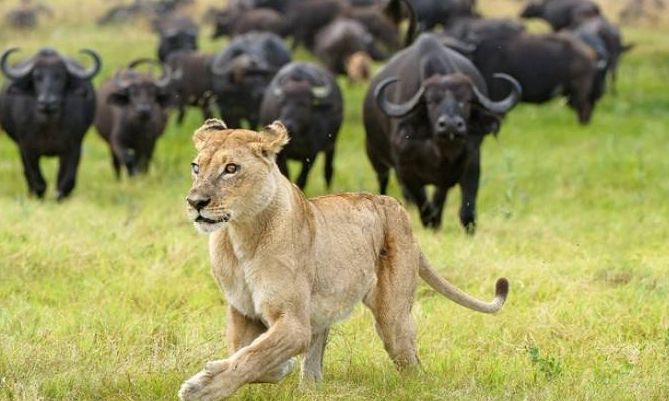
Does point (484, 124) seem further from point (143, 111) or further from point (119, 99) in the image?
point (119, 99)

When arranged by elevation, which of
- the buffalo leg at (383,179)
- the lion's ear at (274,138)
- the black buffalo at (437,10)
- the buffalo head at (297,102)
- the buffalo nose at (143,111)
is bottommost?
the black buffalo at (437,10)

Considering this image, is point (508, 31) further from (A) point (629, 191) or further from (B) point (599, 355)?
(B) point (599, 355)

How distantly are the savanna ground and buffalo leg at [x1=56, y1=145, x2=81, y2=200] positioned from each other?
0.59ft

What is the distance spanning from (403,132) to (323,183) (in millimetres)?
3980

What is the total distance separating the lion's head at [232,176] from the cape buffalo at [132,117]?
10399mm

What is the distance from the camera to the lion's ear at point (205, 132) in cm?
549

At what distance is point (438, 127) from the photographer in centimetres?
1122

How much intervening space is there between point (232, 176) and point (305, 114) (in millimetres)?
9369

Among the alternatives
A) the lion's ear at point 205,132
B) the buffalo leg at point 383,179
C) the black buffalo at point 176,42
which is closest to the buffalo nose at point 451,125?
the buffalo leg at point 383,179

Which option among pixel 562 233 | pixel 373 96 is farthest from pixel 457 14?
pixel 562 233

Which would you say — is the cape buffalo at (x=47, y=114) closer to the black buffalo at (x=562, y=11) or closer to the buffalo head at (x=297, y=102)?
the buffalo head at (x=297, y=102)

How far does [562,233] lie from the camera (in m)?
11.2

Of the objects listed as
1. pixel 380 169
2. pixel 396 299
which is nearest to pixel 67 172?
pixel 380 169

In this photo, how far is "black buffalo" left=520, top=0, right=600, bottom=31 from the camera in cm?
3028
